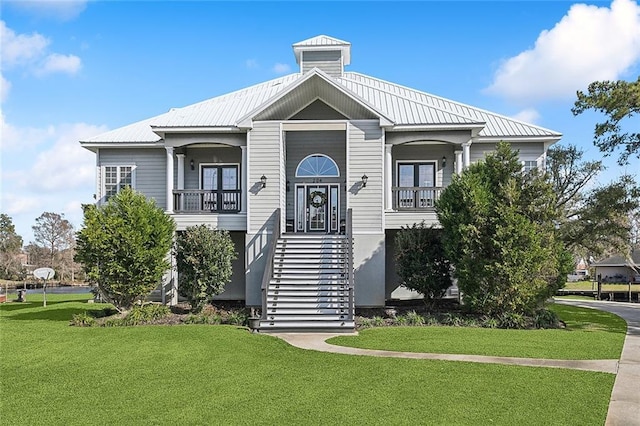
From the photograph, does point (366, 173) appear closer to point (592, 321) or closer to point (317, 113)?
point (317, 113)

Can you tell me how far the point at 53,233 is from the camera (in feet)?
203

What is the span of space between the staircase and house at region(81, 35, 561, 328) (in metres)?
0.04

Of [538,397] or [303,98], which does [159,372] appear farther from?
[303,98]

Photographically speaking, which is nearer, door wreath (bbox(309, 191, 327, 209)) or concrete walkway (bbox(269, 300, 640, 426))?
concrete walkway (bbox(269, 300, 640, 426))

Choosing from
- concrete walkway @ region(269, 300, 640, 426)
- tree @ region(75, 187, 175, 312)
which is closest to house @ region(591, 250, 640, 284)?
concrete walkway @ region(269, 300, 640, 426)

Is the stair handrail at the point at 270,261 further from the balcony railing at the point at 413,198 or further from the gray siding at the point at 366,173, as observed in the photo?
the balcony railing at the point at 413,198

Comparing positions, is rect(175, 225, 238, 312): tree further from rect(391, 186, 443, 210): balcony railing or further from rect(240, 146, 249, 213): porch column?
rect(391, 186, 443, 210): balcony railing

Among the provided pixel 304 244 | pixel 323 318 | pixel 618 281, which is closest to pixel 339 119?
pixel 304 244

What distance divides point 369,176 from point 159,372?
1011 cm

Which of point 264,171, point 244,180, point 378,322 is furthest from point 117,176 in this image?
point 378,322

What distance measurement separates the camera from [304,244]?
1666 centimetres

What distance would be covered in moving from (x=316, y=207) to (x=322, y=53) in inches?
279

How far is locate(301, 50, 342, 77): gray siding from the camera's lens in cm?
2197

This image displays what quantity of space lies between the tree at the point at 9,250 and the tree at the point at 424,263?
5341 cm
